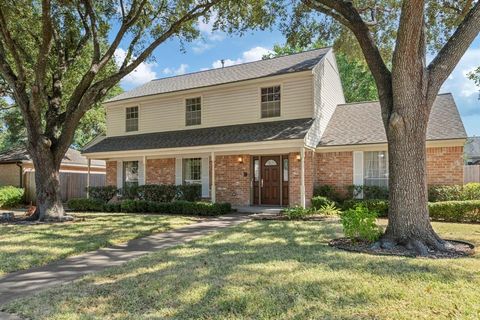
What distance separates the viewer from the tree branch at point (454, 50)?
717 cm

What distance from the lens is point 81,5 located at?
1344cm

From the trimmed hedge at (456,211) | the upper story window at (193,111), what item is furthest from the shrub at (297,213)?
the upper story window at (193,111)

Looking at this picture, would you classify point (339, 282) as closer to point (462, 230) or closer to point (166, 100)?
point (462, 230)

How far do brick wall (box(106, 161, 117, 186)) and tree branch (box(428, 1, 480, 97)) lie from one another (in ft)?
52.4

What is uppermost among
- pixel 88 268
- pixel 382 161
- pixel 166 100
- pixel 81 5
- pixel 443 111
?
pixel 81 5

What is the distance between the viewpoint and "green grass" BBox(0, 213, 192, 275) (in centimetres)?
692

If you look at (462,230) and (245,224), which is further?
(245,224)

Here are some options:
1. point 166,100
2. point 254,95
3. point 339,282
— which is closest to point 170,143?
point 166,100

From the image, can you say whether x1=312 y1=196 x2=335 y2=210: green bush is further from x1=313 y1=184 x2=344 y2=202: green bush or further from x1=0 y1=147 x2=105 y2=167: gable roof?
x1=0 y1=147 x2=105 y2=167: gable roof

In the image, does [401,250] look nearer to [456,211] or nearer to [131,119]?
[456,211]

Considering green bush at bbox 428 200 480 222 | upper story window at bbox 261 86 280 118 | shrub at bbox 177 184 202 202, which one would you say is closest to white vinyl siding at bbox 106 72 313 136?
upper story window at bbox 261 86 280 118

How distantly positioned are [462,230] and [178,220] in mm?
8324

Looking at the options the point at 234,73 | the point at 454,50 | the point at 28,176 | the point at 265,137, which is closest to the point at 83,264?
the point at 454,50

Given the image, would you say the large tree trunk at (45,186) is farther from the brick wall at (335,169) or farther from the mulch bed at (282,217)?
the brick wall at (335,169)
